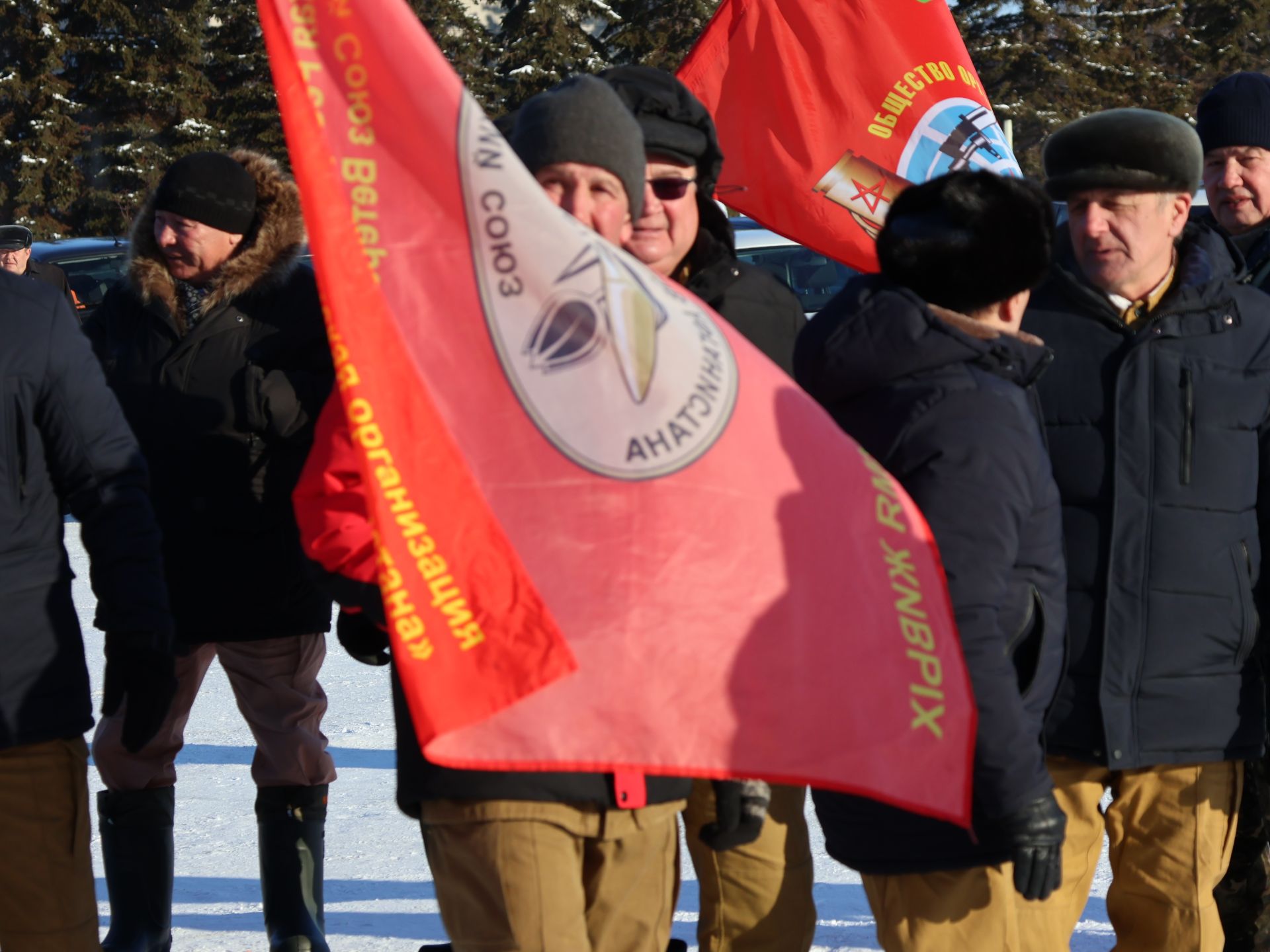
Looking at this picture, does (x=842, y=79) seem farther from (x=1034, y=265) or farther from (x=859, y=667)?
(x=859, y=667)

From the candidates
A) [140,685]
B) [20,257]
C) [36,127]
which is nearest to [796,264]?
[20,257]

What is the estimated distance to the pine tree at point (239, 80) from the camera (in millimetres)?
28312

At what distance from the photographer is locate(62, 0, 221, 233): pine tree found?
28.4 metres

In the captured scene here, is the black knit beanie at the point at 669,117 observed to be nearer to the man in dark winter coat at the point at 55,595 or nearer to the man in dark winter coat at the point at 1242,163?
the man in dark winter coat at the point at 55,595

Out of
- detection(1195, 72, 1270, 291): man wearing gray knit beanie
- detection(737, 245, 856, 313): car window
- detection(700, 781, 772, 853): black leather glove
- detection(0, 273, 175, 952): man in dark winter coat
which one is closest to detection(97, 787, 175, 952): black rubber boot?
detection(0, 273, 175, 952): man in dark winter coat

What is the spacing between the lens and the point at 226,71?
2966 centimetres

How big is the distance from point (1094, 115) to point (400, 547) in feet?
5.66

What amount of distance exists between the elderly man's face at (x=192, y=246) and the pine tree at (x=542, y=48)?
25201 millimetres

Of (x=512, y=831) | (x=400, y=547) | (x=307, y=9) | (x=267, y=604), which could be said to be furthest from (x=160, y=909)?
(x=307, y=9)

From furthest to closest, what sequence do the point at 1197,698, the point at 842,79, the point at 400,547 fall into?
the point at 842,79, the point at 1197,698, the point at 400,547

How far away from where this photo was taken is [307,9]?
206 cm

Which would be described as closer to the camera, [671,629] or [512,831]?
[671,629]

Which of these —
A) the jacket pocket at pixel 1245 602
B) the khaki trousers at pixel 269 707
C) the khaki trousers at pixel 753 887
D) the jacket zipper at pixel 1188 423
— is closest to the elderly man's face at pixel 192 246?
the khaki trousers at pixel 269 707

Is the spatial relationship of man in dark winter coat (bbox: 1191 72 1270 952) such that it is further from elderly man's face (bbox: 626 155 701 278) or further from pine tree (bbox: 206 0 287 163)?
pine tree (bbox: 206 0 287 163)
